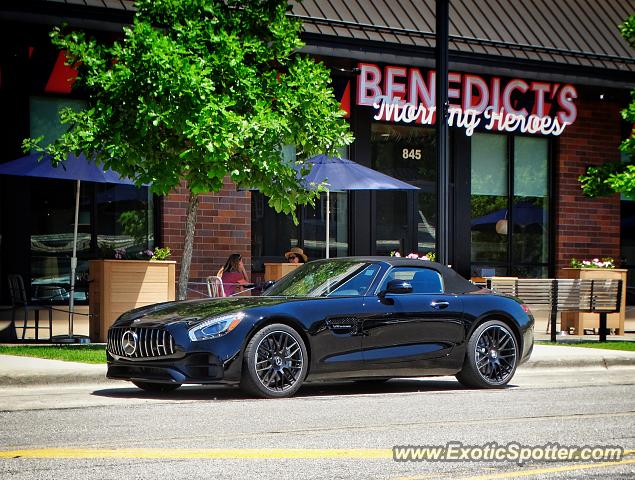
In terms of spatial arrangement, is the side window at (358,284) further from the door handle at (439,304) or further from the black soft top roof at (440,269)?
the door handle at (439,304)

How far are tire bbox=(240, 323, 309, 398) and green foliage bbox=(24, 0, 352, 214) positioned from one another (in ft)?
14.0

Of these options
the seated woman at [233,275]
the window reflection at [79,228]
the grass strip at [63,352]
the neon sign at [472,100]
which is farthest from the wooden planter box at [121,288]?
the neon sign at [472,100]

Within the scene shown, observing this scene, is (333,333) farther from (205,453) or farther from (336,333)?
(205,453)

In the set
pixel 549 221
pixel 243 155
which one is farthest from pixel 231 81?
pixel 549 221

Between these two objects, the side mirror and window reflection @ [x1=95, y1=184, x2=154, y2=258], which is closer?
the side mirror

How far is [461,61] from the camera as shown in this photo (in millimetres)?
22125

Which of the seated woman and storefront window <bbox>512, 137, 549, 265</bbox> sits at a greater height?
storefront window <bbox>512, 137, 549, 265</bbox>

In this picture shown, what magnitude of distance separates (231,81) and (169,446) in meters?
8.58

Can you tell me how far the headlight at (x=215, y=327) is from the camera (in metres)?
10.7

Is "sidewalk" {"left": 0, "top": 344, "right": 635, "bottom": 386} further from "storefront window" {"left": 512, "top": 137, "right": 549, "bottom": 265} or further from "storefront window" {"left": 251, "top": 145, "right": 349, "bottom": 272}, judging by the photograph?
"storefront window" {"left": 512, "top": 137, "right": 549, "bottom": 265}

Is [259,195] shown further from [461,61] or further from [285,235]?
[461,61]

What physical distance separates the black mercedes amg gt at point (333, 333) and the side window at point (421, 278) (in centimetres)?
1

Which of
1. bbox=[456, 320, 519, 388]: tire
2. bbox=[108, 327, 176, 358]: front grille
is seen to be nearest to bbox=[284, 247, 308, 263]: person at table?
→ bbox=[456, 320, 519, 388]: tire

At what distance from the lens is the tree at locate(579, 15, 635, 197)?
20.0 m
